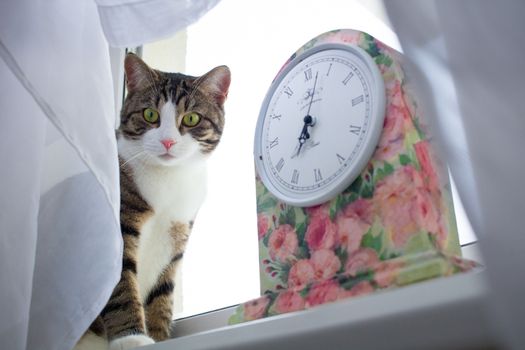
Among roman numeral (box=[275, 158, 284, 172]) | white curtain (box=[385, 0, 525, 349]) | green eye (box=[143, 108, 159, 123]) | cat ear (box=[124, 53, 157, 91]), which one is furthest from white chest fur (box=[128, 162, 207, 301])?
white curtain (box=[385, 0, 525, 349])

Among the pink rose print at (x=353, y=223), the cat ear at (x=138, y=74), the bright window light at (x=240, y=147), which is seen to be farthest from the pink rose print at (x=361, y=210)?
the cat ear at (x=138, y=74)

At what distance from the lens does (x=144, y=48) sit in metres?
1.54

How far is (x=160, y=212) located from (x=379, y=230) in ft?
1.76

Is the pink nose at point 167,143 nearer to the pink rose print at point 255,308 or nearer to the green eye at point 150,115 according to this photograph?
the green eye at point 150,115

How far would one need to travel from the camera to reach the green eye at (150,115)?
102 cm

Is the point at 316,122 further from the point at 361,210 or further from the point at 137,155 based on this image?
the point at 137,155

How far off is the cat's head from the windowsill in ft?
1.82

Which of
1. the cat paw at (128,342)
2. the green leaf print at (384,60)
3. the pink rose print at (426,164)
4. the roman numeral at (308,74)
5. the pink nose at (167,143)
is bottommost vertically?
the cat paw at (128,342)

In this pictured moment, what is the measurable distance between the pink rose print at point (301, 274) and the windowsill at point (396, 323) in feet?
0.48

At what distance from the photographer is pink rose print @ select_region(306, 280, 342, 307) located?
57 centimetres

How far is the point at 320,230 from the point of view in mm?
645

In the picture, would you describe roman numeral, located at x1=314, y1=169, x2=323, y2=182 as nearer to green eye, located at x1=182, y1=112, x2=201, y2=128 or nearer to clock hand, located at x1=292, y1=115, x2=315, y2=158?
clock hand, located at x1=292, y1=115, x2=315, y2=158

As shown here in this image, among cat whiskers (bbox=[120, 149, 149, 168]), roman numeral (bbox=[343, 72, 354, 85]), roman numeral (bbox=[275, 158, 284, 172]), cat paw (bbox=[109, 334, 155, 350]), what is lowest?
cat paw (bbox=[109, 334, 155, 350])

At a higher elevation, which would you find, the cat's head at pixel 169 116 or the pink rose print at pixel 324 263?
the cat's head at pixel 169 116
